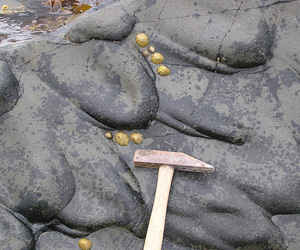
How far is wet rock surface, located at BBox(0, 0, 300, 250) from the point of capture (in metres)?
1.99

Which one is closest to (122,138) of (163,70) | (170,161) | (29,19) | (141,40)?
(170,161)

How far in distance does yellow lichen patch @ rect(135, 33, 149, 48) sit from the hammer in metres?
0.67

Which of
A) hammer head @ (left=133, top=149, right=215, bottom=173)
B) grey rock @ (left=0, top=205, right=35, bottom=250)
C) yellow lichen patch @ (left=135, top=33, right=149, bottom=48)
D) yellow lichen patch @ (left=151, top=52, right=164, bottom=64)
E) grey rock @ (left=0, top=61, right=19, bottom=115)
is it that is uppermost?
yellow lichen patch @ (left=135, top=33, right=149, bottom=48)

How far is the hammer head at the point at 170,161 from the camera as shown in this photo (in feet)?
6.39

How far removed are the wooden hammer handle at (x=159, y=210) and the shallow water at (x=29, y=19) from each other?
2032 mm

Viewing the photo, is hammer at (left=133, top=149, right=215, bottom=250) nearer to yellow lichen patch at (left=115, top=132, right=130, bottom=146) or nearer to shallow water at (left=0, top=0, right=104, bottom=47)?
yellow lichen patch at (left=115, top=132, right=130, bottom=146)

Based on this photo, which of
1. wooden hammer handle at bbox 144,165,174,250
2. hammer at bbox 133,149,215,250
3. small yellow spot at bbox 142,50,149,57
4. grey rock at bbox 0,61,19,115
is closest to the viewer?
wooden hammer handle at bbox 144,165,174,250

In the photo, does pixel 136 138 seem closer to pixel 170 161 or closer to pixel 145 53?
pixel 170 161

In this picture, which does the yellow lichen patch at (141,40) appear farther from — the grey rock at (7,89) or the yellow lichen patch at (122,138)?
the grey rock at (7,89)

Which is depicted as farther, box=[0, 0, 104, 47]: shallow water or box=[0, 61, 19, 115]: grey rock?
box=[0, 0, 104, 47]: shallow water

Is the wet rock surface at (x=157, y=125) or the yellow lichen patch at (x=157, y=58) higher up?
the yellow lichen patch at (x=157, y=58)

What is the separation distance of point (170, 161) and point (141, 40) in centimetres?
78

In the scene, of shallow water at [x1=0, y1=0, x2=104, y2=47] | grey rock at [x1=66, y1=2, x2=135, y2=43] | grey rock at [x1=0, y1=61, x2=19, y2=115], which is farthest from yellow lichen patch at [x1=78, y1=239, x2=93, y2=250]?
shallow water at [x1=0, y1=0, x2=104, y2=47]

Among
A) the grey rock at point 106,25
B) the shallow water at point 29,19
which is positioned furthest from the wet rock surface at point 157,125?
the shallow water at point 29,19
